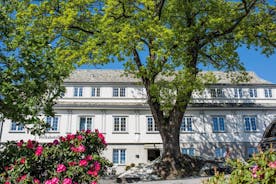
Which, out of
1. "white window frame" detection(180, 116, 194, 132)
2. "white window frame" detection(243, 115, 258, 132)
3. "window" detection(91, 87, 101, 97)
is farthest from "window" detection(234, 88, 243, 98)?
"window" detection(91, 87, 101, 97)

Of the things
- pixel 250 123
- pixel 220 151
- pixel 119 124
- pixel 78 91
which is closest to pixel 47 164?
pixel 119 124

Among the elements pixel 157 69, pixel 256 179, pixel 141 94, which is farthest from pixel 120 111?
pixel 256 179

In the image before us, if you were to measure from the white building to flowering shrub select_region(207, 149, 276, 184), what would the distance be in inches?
956

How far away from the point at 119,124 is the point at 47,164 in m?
22.1

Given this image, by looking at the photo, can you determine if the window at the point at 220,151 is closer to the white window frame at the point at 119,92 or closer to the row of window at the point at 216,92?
the row of window at the point at 216,92

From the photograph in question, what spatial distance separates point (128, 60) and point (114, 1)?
3958 mm

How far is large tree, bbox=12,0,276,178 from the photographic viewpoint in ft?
40.1

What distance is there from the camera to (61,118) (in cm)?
2823

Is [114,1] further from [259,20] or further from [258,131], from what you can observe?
[258,131]

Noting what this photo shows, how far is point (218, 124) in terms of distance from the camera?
95.7 ft

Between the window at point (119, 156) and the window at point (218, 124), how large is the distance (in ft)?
38.0

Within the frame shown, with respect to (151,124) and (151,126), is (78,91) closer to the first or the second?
(151,124)

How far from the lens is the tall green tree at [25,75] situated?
711 centimetres

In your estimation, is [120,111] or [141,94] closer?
[120,111]
